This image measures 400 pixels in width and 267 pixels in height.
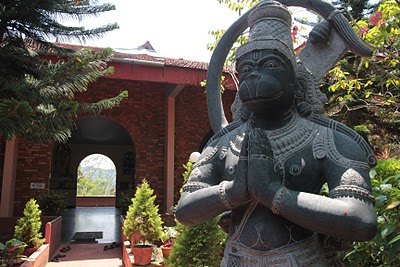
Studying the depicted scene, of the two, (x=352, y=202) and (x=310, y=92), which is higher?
(x=310, y=92)

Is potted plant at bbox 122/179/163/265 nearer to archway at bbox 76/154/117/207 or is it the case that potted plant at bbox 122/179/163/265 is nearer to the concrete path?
the concrete path

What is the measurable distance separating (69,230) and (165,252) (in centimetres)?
521

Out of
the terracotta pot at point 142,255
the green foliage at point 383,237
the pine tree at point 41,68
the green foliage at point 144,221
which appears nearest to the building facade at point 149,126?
the pine tree at point 41,68

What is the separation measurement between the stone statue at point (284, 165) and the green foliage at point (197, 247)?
271cm

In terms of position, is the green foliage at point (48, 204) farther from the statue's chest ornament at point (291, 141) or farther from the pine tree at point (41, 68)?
the statue's chest ornament at point (291, 141)

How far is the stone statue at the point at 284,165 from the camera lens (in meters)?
1.44

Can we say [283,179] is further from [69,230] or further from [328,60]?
[69,230]

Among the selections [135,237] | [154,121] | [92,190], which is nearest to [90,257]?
[135,237]

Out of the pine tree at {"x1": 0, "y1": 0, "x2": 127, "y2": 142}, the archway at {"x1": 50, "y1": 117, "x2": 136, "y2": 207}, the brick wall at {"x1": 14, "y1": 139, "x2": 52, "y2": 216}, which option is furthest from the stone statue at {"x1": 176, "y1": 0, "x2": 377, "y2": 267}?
the archway at {"x1": 50, "y1": 117, "x2": 136, "y2": 207}

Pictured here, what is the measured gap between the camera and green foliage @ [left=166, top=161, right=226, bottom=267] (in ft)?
14.6

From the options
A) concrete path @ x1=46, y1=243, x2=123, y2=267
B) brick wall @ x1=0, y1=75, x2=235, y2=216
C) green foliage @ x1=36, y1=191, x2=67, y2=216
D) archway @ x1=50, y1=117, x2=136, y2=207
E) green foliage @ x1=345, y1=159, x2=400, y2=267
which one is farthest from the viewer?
archway @ x1=50, y1=117, x2=136, y2=207

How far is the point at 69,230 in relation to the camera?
33.2 ft

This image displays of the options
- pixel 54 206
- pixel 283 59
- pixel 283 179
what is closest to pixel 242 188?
pixel 283 179

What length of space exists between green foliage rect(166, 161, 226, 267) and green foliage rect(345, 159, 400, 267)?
1.96m
